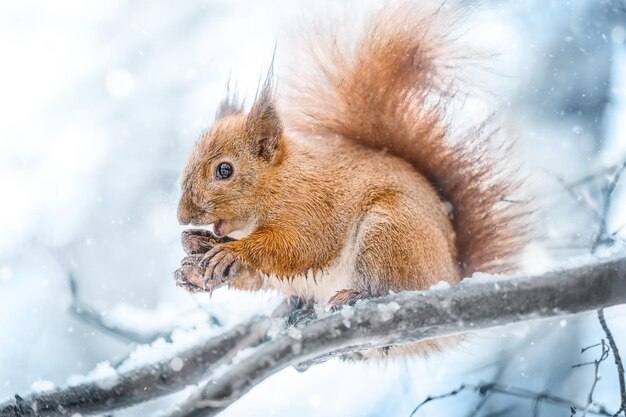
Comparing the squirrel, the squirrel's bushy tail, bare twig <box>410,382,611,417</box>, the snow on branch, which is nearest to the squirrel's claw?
the squirrel

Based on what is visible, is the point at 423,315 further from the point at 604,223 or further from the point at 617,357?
the point at 604,223

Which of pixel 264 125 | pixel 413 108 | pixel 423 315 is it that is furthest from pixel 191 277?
pixel 413 108

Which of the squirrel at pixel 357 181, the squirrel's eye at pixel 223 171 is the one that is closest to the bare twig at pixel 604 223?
the squirrel at pixel 357 181

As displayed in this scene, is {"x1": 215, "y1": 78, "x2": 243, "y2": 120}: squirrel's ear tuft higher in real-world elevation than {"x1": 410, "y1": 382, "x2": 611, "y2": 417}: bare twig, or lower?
higher

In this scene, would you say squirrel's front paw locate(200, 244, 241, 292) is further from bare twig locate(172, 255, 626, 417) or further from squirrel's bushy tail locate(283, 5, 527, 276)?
squirrel's bushy tail locate(283, 5, 527, 276)

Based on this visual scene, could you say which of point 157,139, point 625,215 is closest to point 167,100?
point 157,139

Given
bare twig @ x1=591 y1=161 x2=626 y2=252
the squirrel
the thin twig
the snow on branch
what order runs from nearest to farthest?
the snow on branch, the thin twig, the squirrel, bare twig @ x1=591 y1=161 x2=626 y2=252

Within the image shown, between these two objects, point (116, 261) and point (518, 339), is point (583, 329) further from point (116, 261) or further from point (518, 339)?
point (116, 261)
